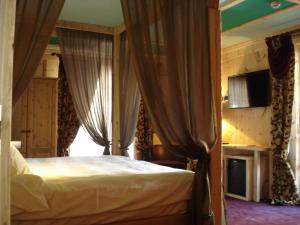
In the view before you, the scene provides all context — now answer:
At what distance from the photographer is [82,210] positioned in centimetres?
251

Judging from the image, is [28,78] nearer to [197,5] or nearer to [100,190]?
[100,190]

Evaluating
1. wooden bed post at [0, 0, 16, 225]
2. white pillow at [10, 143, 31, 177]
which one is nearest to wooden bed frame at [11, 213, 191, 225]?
white pillow at [10, 143, 31, 177]

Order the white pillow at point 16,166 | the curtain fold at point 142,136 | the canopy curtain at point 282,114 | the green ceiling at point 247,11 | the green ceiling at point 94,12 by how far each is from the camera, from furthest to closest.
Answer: the curtain fold at point 142,136
the canopy curtain at point 282,114
the green ceiling at point 247,11
the green ceiling at point 94,12
the white pillow at point 16,166

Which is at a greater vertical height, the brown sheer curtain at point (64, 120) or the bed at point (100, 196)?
the brown sheer curtain at point (64, 120)

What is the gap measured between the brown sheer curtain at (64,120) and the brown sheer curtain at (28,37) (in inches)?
128

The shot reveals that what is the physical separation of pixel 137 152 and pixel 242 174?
1.95 metres

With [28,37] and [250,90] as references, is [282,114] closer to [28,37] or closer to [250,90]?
[250,90]

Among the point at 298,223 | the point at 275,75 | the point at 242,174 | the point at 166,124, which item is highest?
the point at 275,75

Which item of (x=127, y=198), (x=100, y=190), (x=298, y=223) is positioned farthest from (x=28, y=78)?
(x=298, y=223)

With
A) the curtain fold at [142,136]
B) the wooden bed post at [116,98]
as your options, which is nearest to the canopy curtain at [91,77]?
the wooden bed post at [116,98]

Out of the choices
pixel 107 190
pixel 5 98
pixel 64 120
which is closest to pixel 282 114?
pixel 107 190

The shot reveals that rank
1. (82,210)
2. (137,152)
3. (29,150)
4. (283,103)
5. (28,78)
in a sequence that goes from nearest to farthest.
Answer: (82,210) → (28,78) → (283,103) → (29,150) → (137,152)

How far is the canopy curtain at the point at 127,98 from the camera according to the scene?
4.28 m

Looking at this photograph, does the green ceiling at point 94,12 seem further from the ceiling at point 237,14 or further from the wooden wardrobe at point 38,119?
the wooden wardrobe at point 38,119
